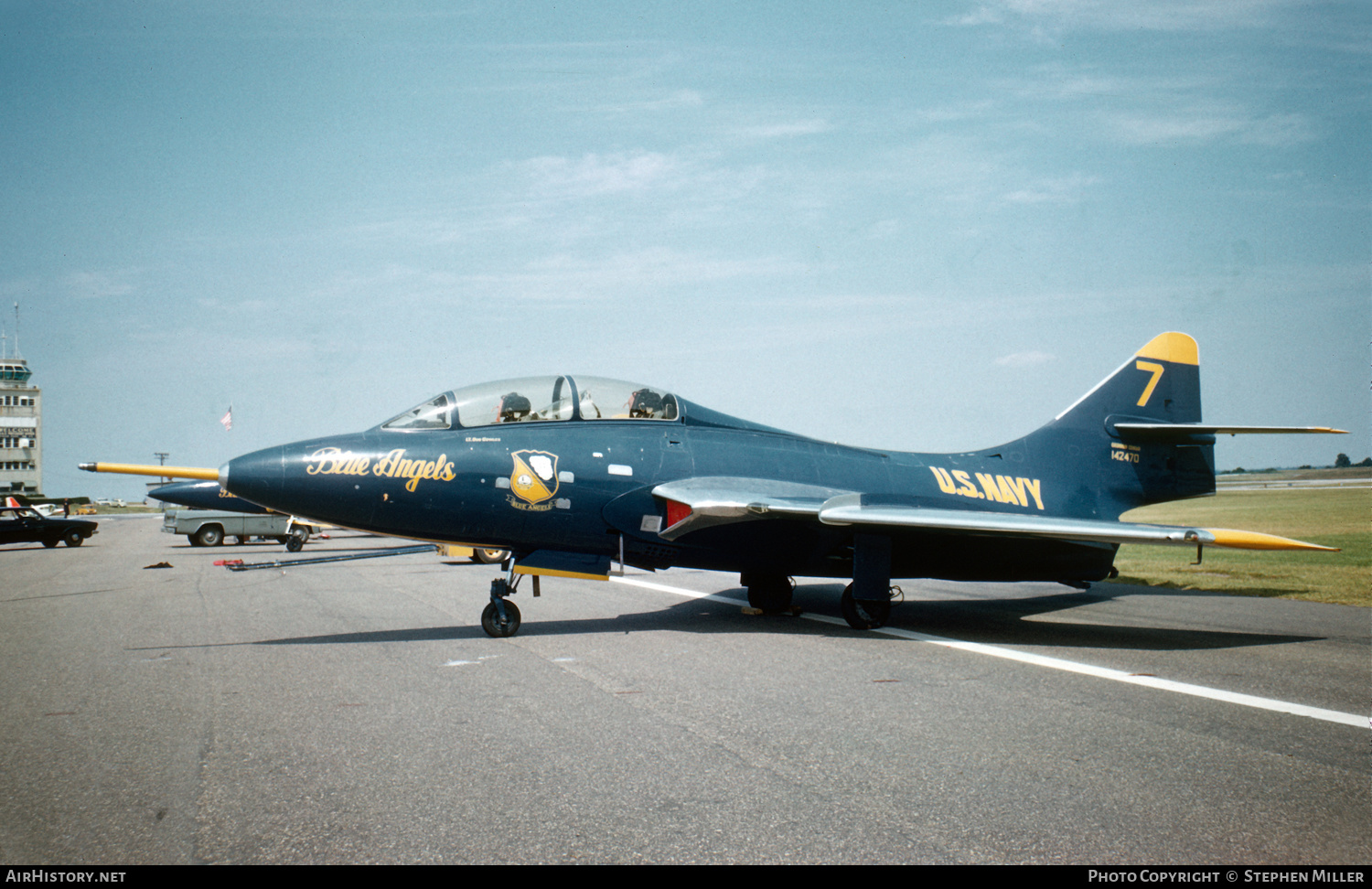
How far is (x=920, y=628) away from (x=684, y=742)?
5572 mm

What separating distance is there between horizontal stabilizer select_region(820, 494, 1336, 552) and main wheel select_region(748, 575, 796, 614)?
2.19 meters

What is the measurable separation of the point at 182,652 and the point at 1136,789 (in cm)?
817

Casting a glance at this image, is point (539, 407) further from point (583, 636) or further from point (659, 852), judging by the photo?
point (659, 852)

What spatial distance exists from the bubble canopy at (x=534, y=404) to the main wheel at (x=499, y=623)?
208 cm

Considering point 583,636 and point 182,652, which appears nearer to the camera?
point 182,652

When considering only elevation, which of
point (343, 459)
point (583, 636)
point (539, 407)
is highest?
point (539, 407)

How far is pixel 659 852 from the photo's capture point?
334cm

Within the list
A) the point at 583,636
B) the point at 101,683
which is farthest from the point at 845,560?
the point at 101,683

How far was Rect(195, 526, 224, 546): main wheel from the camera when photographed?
30.1m

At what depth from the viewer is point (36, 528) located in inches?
1164

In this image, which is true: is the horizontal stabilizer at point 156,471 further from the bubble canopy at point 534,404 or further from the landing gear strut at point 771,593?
the landing gear strut at point 771,593

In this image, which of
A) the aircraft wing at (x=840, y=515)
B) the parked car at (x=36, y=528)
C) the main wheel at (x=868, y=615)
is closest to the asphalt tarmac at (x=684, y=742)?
the main wheel at (x=868, y=615)

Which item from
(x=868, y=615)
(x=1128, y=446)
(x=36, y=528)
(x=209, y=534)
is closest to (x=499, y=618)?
(x=868, y=615)

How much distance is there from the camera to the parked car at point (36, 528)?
95.4 feet
